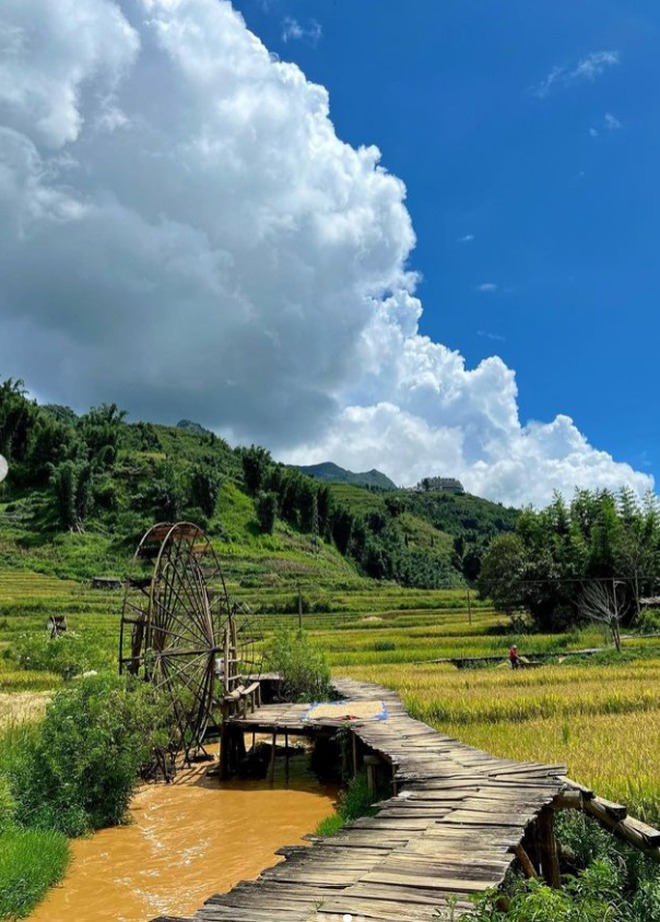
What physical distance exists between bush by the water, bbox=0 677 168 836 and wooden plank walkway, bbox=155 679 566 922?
6.31m

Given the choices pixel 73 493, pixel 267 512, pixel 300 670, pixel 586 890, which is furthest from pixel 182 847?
pixel 267 512

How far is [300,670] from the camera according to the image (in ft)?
80.3

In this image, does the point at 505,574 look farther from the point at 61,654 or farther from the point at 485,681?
the point at 61,654

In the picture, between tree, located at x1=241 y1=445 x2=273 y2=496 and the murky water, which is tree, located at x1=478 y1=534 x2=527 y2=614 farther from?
tree, located at x1=241 y1=445 x2=273 y2=496

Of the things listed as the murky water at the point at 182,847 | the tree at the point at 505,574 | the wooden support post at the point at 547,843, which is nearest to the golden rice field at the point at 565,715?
the wooden support post at the point at 547,843

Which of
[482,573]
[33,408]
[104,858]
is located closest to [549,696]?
[104,858]

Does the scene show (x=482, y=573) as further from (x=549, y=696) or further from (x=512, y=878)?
(x=512, y=878)

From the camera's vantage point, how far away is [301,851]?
8.12m

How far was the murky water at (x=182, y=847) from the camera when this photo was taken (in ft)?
35.4

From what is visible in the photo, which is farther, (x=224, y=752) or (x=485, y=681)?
(x=485, y=681)

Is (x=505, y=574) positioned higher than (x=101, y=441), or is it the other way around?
(x=101, y=441)

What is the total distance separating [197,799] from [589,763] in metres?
9.99

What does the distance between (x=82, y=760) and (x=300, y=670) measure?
442 inches

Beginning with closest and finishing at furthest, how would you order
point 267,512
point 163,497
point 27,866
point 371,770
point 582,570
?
point 27,866 < point 371,770 < point 582,570 < point 163,497 < point 267,512
